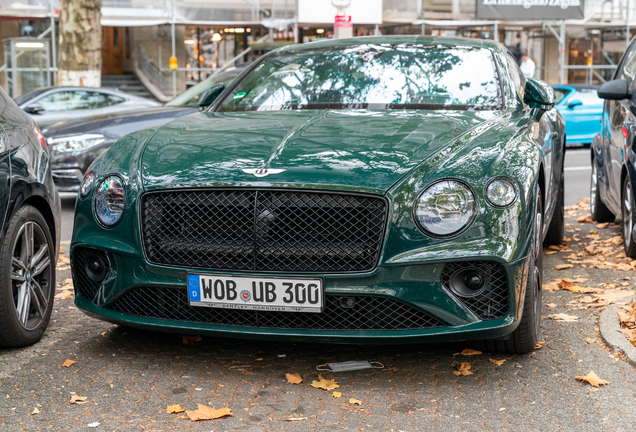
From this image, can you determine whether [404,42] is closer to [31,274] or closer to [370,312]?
[370,312]

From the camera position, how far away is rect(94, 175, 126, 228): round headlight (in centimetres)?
398

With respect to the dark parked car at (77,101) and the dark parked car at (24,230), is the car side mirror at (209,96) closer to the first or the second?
the dark parked car at (24,230)

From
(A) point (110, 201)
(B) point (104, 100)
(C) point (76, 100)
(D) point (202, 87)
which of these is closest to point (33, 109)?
(C) point (76, 100)

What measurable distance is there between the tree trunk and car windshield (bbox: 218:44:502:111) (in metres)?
11.5

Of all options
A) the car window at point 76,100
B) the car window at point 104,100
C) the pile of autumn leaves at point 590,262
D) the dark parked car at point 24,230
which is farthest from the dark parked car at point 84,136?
the pile of autumn leaves at point 590,262

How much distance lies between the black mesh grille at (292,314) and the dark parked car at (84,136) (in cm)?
545

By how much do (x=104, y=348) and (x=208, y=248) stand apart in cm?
98

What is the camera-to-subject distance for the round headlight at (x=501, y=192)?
3717mm

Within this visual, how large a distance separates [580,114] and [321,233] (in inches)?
538

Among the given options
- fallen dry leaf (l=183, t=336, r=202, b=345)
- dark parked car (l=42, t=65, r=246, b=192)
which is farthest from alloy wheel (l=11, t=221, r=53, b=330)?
dark parked car (l=42, t=65, r=246, b=192)

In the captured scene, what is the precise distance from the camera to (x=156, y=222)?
12.8ft

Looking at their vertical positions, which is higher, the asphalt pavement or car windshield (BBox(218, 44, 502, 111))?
car windshield (BBox(218, 44, 502, 111))

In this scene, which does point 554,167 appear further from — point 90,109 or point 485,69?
point 90,109

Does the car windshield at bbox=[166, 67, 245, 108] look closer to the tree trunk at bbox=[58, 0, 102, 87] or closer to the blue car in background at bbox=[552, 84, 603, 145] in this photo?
the tree trunk at bbox=[58, 0, 102, 87]
